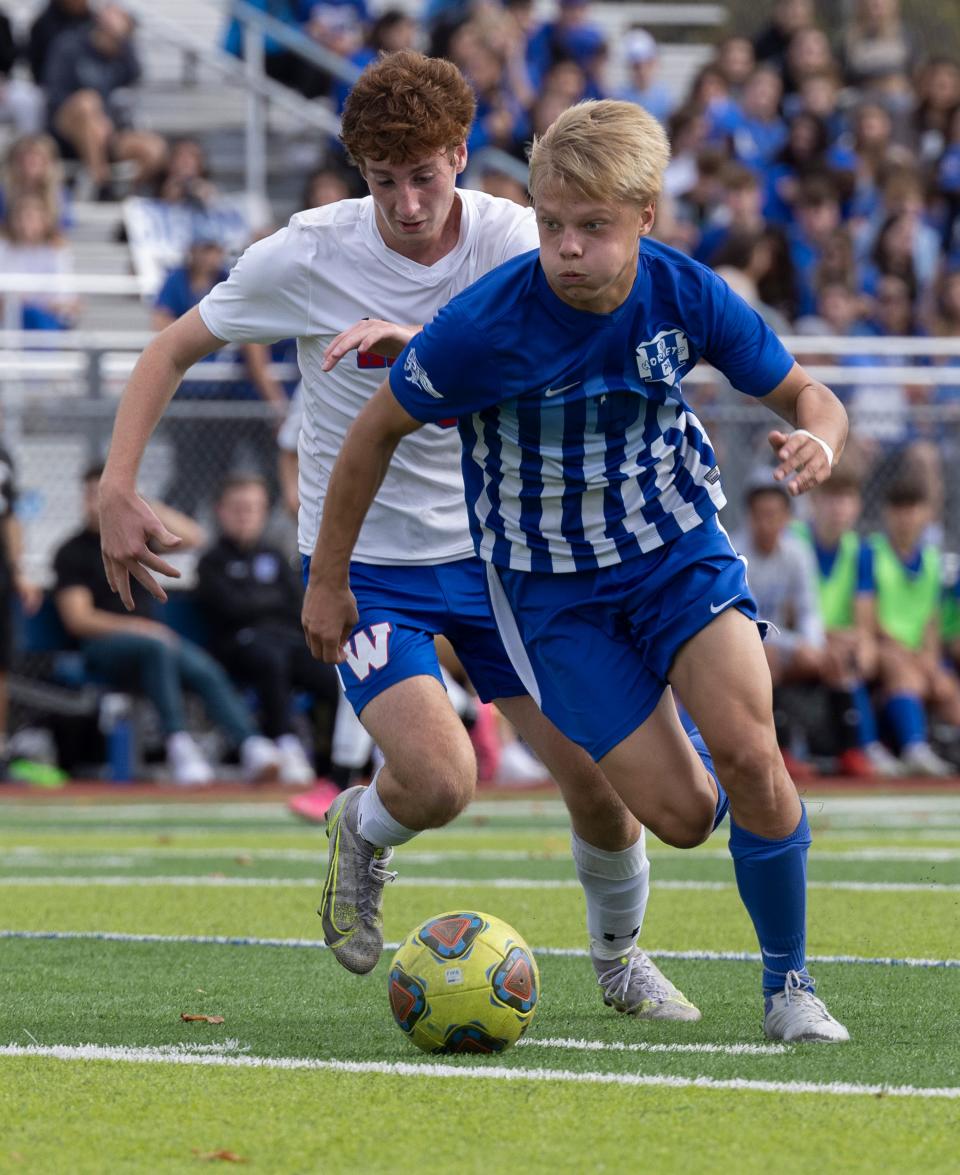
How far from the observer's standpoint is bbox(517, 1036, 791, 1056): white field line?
436 cm

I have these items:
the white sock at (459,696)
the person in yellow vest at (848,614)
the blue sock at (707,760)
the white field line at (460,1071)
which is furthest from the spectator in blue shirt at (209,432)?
the white field line at (460,1071)

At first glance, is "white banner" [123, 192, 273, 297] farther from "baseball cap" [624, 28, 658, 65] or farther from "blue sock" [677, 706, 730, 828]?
"blue sock" [677, 706, 730, 828]

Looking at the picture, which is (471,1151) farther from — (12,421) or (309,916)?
(12,421)

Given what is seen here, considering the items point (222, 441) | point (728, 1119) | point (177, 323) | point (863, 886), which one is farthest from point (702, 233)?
point (728, 1119)

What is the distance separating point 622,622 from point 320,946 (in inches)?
80.2

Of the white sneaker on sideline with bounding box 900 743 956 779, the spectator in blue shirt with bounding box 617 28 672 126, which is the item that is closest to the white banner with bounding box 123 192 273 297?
the spectator in blue shirt with bounding box 617 28 672 126

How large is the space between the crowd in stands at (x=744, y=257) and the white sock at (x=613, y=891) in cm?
518

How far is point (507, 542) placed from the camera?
4746 mm

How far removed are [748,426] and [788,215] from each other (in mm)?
3766

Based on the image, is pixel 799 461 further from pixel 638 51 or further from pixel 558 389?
pixel 638 51

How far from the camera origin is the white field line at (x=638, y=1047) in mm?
4359

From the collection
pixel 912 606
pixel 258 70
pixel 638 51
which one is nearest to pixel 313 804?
pixel 912 606

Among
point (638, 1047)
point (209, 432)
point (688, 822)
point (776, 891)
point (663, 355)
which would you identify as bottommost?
point (209, 432)

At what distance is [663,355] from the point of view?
450 centimetres
